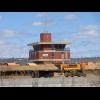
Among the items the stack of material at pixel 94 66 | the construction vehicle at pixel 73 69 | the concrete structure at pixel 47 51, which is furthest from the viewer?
the concrete structure at pixel 47 51

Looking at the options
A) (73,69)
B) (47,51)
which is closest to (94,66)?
(73,69)

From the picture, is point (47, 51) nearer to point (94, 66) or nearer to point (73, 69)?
point (73, 69)

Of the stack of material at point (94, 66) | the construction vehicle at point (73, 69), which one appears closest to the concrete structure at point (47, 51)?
the stack of material at point (94, 66)

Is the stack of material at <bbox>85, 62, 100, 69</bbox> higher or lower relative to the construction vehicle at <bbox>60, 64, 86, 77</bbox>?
higher

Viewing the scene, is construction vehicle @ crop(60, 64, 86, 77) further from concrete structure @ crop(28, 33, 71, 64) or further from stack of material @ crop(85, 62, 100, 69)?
concrete structure @ crop(28, 33, 71, 64)

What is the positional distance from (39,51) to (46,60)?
2087mm

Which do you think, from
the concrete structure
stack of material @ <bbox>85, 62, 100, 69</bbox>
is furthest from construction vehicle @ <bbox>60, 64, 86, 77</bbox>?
the concrete structure

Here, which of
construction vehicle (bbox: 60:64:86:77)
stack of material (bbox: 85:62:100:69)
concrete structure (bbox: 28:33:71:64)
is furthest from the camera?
concrete structure (bbox: 28:33:71:64)

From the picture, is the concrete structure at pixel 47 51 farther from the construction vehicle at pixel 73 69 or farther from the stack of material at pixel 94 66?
the construction vehicle at pixel 73 69

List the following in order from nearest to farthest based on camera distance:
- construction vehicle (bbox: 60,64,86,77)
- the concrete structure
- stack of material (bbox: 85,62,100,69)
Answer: stack of material (bbox: 85,62,100,69), construction vehicle (bbox: 60,64,86,77), the concrete structure
